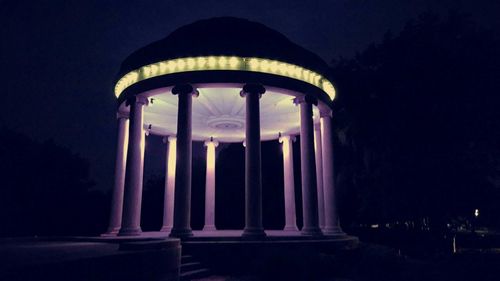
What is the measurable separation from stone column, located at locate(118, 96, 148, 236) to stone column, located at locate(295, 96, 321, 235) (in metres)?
15.0

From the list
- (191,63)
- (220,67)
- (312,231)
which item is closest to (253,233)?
(312,231)

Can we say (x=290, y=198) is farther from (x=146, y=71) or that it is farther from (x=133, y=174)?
(x=146, y=71)

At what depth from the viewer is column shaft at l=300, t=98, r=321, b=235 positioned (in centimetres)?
3200

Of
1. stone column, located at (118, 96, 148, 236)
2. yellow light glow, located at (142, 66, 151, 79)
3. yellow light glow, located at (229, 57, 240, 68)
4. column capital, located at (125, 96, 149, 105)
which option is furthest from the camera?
column capital, located at (125, 96, 149, 105)

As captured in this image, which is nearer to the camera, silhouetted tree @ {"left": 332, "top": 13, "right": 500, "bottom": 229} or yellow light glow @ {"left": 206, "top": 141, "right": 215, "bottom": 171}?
silhouetted tree @ {"left": 332, "top": 13, "right": 500, "bottom": 229}

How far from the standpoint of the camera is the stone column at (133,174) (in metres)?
32.2

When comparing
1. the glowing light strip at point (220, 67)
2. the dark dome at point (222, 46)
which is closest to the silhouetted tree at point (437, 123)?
the dark dome at point (222, 46)

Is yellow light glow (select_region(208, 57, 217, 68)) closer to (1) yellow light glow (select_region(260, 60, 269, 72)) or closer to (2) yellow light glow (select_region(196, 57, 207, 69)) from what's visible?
(2) yellow light glow (select_region(196, 57, 207, 69))

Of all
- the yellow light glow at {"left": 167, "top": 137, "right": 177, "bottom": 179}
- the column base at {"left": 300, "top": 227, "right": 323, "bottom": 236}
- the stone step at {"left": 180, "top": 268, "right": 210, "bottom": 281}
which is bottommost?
the stone step at {"left": 180, "top": 268, "right": 210, "bottom": 281}

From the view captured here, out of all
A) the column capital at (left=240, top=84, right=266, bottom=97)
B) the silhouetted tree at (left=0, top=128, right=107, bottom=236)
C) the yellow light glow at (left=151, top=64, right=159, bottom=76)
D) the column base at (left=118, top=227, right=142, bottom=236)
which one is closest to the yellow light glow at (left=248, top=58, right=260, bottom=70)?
the column capital at (left=240, top=84, right=266, bottom=97)

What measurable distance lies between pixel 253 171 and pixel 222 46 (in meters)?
11.3

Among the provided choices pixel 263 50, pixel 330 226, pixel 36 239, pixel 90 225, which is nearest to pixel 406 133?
pixel 330 226

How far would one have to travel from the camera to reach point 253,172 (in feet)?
97.5

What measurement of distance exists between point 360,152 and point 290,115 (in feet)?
58.7
